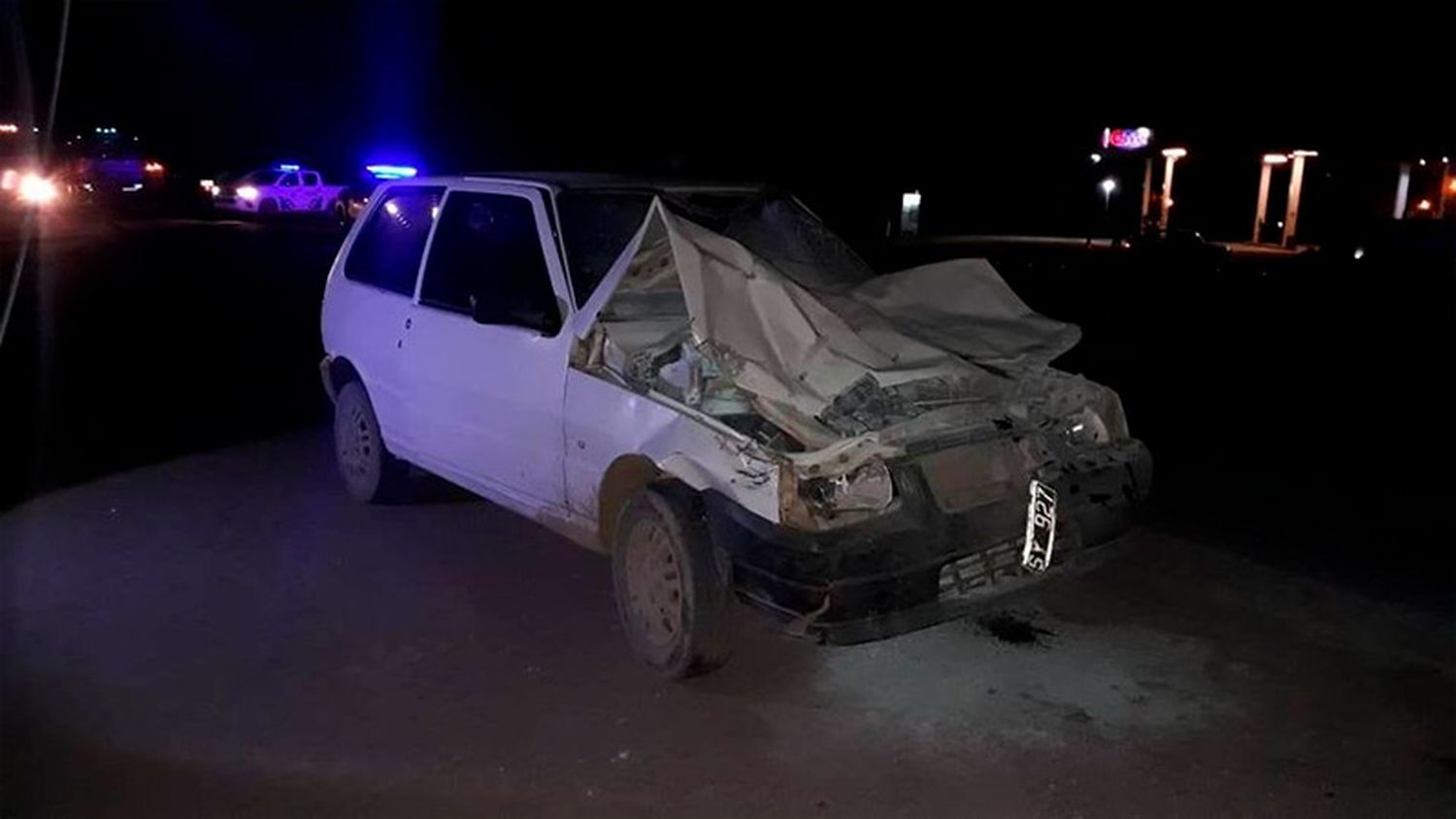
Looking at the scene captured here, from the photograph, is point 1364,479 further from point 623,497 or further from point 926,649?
point 623,497

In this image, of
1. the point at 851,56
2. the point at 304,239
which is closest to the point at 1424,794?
the point at 304,239

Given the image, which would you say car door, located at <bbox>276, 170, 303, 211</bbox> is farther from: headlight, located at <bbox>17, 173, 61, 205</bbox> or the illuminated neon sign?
the illuminated neon sign

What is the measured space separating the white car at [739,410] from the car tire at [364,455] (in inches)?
19.2

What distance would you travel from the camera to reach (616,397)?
4996 mm

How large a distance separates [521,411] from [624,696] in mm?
1411

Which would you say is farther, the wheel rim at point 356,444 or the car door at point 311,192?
the car door at point 311,192

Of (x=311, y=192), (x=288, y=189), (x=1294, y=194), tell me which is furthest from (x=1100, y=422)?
(x=1294, y=194)

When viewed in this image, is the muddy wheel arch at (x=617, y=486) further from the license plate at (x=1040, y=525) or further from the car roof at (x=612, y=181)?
the car roof at (x=612, y=181)

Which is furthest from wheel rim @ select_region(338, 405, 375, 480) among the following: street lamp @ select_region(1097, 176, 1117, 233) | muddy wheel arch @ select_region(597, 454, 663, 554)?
street lamp @ select_region(1097, 176, 1117, 233)

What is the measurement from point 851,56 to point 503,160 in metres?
13.0

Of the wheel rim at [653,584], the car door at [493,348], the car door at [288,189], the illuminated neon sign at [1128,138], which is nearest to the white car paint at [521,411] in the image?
the car door at [493,348]

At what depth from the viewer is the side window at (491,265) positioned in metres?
5.46

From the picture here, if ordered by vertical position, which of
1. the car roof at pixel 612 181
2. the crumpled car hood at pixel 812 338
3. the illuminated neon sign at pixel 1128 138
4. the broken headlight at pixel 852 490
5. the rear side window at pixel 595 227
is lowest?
the broken headlight at pixel 852 490

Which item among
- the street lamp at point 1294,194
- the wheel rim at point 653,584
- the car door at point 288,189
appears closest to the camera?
the wheel rim at point 653,584
